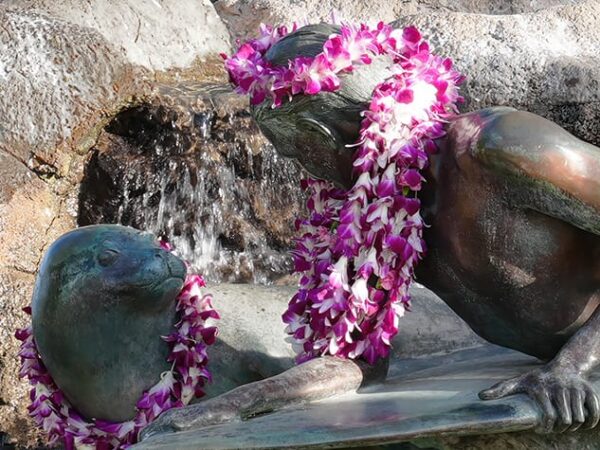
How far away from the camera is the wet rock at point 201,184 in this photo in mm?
6059

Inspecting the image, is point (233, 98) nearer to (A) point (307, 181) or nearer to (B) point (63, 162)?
(B) point (63, 162)

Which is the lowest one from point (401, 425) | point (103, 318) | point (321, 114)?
point (103, 318)

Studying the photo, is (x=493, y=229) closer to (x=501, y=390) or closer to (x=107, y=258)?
(x=501, y=390)

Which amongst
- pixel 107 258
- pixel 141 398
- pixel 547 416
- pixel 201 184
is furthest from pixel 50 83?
pixel 547 416

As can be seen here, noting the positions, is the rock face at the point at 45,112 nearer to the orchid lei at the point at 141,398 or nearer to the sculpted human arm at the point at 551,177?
the orchid lei at the point at 141,398

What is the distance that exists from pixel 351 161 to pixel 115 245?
94 centimetres

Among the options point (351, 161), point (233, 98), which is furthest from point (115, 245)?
point (233, 98)

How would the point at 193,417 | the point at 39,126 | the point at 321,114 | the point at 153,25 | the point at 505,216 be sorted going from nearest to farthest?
the point at 193,417 → the point at 505,216 → the point at 321,114 → the point at 39,126 → the point at 153,25

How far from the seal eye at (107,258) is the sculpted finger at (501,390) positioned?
1.49m

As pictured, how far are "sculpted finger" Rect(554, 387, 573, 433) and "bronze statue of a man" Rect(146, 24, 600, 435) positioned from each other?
1 cm

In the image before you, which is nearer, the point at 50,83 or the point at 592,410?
the point at 592,410

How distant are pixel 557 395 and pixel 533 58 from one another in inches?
163

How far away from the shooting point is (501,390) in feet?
8.46

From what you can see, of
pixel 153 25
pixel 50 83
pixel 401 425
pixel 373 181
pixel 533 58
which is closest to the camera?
pixel 401 425
